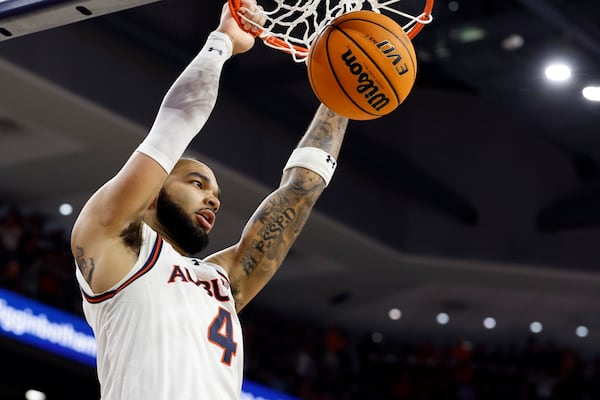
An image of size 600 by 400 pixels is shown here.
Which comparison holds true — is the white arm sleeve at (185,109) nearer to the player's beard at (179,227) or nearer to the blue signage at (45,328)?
the player's beard at (179,227)

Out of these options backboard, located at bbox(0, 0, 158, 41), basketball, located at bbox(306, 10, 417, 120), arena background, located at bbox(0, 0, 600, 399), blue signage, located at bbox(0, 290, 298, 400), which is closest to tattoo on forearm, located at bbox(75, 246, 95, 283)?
backboard, located at bbox(0, 0, 158, 41)

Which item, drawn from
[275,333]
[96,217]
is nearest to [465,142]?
[275,333]

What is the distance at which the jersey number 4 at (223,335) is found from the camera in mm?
2355

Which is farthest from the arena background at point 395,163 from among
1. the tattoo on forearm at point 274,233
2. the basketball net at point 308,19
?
the tattoo on forearm at point 274,233

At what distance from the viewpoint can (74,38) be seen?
7.62m

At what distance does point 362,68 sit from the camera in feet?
8.80

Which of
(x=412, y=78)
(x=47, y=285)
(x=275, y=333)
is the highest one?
(x=412, y=78)

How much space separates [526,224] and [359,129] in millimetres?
2371

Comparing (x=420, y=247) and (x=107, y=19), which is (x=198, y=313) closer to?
(x=107, y=19)

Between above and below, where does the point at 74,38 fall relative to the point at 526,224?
below

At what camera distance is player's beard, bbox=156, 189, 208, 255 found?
2574 mm

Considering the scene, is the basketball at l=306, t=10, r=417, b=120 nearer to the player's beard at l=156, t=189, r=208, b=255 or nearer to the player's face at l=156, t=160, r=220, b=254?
the player's face at l=156, t=160, r=220, b=254

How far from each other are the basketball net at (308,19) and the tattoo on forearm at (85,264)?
2.89ft

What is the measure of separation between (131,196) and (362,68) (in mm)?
831
